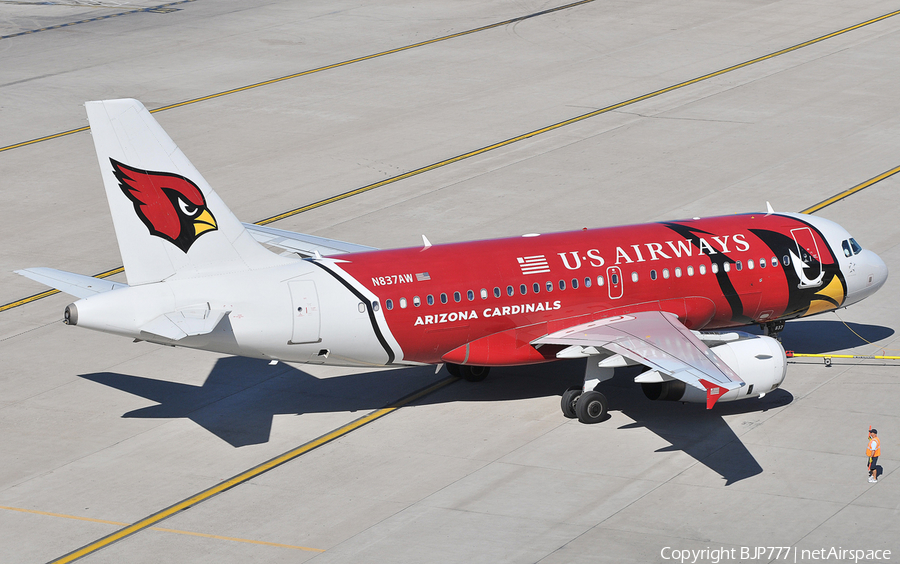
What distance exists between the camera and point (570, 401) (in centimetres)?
3172

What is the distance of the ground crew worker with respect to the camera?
27.1m

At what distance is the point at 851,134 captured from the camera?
57406 mm

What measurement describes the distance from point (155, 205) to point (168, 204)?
341 mm

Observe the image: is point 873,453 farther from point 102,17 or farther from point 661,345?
point 102,17

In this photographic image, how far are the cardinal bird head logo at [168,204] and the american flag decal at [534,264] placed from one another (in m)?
8.50

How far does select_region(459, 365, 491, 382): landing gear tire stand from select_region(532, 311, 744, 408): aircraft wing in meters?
3.19

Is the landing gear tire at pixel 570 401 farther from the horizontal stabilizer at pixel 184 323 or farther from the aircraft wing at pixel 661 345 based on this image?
the horizontal stabilizer at pixel 184 323

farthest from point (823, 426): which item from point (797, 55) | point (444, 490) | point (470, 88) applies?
point (797, 55)

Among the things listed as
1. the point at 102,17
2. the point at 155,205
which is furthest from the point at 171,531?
the point at 102,17

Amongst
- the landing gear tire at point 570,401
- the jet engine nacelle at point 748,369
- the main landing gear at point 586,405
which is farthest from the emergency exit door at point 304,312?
the jet engine nacelle at point 748,369

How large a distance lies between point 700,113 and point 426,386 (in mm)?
31928

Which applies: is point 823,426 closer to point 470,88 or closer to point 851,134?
point 851,134

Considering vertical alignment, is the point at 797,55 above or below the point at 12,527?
above

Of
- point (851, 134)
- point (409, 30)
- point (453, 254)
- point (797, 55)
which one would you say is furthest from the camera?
point (409, 30)
